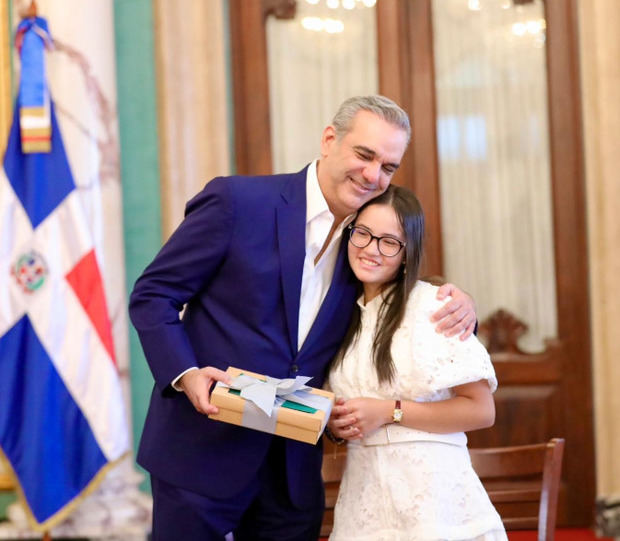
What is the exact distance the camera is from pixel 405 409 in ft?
7.10

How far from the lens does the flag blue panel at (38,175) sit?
13.4 feet

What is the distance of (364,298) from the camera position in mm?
2393

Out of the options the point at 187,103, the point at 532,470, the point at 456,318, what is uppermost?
the point at 187,103

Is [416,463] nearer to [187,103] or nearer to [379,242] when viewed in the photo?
[379,242]

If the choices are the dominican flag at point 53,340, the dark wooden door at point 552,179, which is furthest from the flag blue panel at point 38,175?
the dark wooden door at point 552,179

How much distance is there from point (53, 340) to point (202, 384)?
2.19 meters

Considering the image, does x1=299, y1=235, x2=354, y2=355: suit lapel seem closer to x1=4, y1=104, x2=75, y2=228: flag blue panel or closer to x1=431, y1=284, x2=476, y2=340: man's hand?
x1=431, y1=284, x2=476, y2=340: man's hand

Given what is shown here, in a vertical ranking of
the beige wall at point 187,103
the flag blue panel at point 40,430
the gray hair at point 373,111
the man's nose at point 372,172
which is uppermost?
the beige wall at point 187,103

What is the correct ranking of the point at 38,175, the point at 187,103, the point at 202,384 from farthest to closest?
the point at 187,103 → the point at 38,175 → the point at 202,384

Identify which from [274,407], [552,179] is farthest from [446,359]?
[552,179]

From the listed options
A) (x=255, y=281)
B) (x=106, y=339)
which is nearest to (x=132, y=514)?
(x=106, y=339)

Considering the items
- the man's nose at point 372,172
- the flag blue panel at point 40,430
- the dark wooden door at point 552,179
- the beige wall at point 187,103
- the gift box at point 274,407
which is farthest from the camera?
the dark wooden door at point 552,179

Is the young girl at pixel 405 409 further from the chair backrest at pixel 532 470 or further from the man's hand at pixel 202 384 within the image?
the man's hand at pixel 202 384

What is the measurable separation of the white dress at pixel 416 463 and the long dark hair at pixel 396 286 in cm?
2
